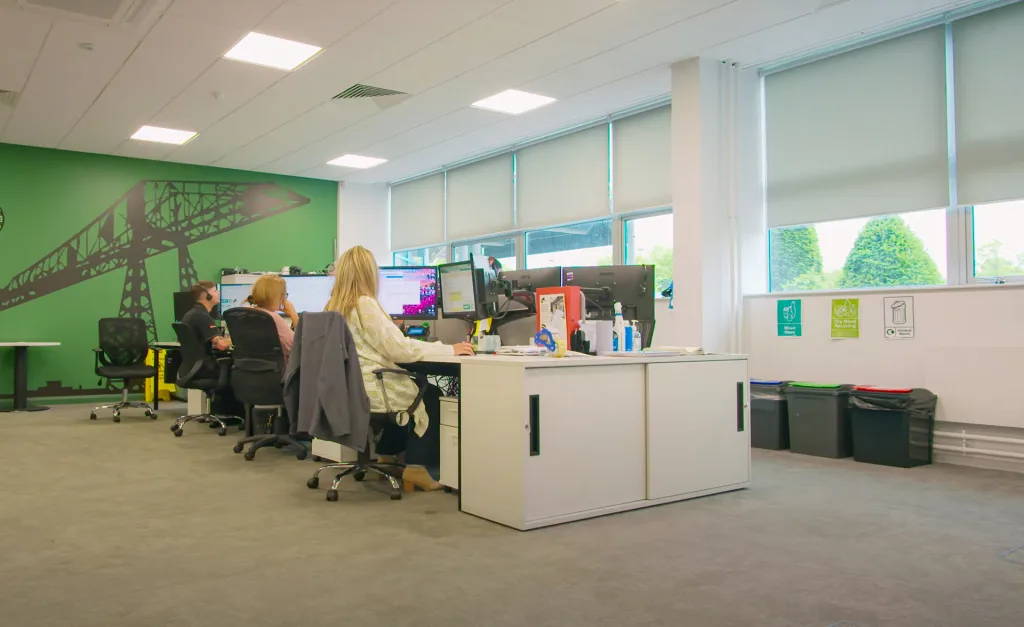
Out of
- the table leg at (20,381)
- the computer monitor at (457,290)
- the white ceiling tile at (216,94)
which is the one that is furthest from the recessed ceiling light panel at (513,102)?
the table leg at (20,381)

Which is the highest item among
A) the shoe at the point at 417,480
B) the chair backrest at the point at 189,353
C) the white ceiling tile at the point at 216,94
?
the white ceiling tile at the point at 216,94

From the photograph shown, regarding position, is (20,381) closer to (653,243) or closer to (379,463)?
(379,463)

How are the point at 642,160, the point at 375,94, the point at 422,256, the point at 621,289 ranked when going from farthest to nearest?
the point at 422,256
the point at 642,160
the point at 375,94
the point at 621,289

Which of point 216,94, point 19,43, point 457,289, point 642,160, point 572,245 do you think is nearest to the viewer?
point 457,289

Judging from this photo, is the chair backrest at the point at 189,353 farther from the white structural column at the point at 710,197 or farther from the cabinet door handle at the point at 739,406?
the cabinet door handle at the point at 739,406

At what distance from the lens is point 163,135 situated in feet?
24.7

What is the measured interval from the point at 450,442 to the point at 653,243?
12.5 feet

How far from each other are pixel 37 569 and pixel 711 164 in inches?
192

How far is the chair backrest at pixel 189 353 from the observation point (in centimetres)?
540

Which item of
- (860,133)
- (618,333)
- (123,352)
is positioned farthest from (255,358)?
(860,133)

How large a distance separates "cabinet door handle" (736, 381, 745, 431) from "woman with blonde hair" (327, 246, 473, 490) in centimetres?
140

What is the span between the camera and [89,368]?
8117 millimetres

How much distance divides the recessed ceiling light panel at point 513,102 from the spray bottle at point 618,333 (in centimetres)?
341

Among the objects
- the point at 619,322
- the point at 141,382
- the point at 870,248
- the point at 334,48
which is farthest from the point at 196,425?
the point at 870,248
